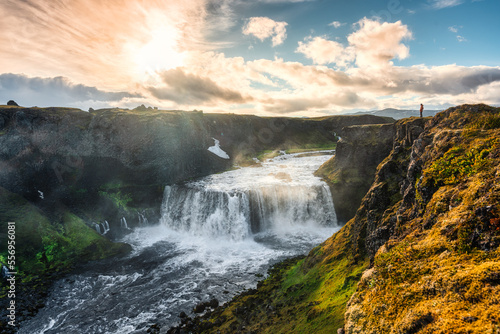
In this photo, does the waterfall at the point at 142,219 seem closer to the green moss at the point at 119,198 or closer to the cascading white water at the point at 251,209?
the green moss at the point at 119,198

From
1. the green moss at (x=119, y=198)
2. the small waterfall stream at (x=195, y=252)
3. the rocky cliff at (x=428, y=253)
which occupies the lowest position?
the small waterfall stream at (x=195, y=252)

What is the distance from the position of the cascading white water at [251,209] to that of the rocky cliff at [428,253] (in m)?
23.7

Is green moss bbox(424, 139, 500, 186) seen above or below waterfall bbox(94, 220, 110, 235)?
above

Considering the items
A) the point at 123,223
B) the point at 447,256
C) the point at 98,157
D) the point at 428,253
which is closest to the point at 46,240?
the point at 123,223

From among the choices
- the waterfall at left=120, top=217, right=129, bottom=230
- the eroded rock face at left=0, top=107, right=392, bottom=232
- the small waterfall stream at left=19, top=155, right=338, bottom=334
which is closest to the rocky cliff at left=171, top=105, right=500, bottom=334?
the small waterfall stream at left=19, top=155, right=338, bottom=334

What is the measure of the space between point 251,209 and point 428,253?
111ft

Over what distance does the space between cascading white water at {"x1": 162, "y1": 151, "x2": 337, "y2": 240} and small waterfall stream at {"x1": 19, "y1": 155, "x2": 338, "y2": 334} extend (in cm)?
16

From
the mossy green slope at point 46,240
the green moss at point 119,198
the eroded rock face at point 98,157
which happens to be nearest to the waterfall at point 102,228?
the eroded rock face at point 98,157

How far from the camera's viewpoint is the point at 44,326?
800 inches

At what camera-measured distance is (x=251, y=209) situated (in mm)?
39094

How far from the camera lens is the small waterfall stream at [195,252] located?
2131 centimetres

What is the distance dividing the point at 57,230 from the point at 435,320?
142 ft

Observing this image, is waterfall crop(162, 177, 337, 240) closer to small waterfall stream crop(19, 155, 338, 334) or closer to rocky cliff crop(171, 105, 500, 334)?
small waterfall stream crop(19, 155, 338, 334)

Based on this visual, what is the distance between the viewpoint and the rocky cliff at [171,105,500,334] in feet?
14.9
